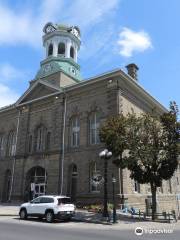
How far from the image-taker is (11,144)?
1464 inches

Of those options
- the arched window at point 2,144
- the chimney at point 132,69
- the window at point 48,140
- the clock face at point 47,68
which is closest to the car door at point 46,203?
the window at point 48,140

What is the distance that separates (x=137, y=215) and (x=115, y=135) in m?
7.00

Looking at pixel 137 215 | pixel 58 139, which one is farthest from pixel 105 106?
pixel 137 215

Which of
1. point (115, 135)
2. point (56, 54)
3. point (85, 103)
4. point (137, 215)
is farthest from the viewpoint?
point (56, 54)

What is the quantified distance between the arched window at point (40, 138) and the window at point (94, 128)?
22.6 feet

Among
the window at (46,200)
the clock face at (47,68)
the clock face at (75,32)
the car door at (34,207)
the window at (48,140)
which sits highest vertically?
the clock face at (75,32)

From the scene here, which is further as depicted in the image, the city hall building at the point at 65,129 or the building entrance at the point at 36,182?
the building entrance at the point at 36,182

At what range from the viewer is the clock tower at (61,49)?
38.4 metres

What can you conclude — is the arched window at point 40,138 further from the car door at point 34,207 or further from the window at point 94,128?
the car door at point 34,207

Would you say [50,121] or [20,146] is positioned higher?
[50,121]

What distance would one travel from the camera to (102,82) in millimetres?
29531

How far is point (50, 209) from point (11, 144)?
20.1 meters

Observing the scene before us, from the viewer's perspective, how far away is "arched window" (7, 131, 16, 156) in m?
36.5

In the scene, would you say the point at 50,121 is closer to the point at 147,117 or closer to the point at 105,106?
the point at 105,106
